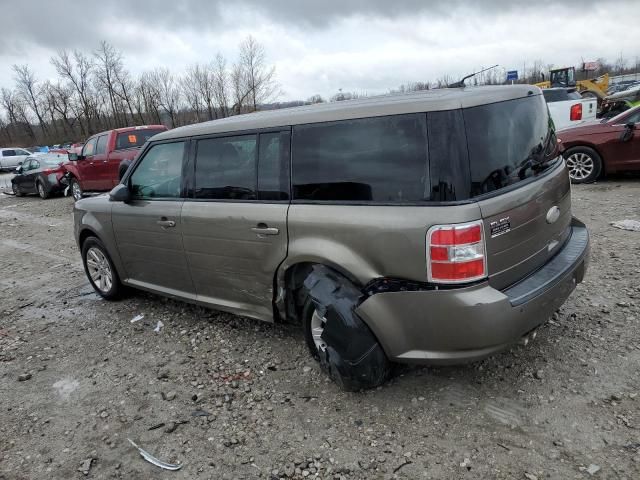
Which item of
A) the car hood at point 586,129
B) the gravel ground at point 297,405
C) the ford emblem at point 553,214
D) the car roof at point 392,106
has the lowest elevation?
the gravel ground at point 297,405

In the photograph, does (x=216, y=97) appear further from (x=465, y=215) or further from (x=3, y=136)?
(x=465, y=215)

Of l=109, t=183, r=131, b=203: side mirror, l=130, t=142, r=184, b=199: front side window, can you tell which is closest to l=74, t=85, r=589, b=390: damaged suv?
l=130, t=142, r=184, b=199: front side window

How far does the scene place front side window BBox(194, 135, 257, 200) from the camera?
336 cm

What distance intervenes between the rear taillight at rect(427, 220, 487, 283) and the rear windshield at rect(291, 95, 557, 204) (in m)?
0.17

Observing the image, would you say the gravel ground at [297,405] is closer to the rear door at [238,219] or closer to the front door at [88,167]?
the rear door at [238,219]

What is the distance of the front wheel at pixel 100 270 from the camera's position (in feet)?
16.0

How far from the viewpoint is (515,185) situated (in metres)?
2.69

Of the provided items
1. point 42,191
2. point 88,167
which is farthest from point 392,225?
point 42,191

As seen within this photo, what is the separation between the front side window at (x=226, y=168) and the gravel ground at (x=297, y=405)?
1.27 metres

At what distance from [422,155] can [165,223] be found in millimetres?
2356

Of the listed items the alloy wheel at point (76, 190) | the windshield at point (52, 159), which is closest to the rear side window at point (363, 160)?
the alloy wheel at point (76, 190)

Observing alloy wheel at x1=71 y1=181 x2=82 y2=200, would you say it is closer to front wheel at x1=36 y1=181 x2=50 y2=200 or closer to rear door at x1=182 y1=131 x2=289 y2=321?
front wheel at x1=36 y1=181 x2=50 y2=200

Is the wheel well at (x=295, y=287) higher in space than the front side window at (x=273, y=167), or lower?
lower

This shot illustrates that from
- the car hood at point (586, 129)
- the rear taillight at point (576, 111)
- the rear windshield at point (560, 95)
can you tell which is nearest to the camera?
the car hood at point (586, 129)
